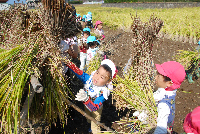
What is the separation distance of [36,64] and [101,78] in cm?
110

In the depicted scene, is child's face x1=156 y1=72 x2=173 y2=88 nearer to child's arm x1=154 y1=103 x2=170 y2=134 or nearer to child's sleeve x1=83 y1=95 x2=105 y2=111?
child's arm x1=154 y1=103 x2=170 y2=134

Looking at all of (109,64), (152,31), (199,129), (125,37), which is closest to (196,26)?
(125,37)

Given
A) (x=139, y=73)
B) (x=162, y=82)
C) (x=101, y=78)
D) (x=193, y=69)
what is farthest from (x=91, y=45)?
(x=193, y=69)

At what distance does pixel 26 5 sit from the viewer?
6.32 ft

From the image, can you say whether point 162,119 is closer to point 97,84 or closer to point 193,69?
point 97,84

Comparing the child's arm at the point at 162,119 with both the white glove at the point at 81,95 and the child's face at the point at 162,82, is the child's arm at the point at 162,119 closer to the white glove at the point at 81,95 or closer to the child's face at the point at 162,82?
the child's face at the point at 162,82

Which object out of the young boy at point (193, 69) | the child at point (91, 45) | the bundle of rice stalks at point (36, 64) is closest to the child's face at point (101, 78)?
the bundle of rice stalks at point (36, 64)

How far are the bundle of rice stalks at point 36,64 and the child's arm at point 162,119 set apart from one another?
3.73 feet

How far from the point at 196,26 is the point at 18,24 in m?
10.3

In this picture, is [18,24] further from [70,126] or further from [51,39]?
[70,126]

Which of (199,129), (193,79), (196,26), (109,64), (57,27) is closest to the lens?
(199,129)

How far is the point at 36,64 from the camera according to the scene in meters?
1.55

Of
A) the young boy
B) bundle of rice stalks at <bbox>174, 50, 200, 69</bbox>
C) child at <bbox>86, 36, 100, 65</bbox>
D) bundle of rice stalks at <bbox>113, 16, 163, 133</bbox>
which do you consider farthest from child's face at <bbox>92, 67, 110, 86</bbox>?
the young boy

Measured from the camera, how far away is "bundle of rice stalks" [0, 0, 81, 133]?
55.6 inches
